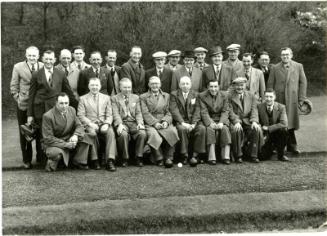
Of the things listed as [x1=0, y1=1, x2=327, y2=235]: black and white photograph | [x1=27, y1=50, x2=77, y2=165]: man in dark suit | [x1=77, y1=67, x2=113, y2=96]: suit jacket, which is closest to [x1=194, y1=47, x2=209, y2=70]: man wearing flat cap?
[x1=0, y1=1, x2=327, y2=235]: black and white photograph

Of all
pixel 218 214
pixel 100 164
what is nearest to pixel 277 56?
pixel 100 164

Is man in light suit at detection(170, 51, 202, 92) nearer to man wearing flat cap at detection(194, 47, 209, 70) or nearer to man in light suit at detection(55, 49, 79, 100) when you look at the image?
man wearing flat cap at detection(194, 47, 209, 70)

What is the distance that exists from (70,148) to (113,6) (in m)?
10.3

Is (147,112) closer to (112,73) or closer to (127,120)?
(127,120)

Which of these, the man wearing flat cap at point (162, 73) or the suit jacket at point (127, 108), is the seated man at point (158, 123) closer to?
the suit jacket at point (127, 108)

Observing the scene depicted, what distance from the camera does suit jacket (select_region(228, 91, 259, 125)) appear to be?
8.65 m

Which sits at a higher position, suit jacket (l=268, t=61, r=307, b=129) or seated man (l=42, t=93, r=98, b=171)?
suit jacket (l=268, t=61, r=307, b=129)

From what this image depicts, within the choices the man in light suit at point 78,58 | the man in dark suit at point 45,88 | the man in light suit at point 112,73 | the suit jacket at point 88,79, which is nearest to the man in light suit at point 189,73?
the man in light suit at point 112,73

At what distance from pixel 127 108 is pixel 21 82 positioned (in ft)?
6.13

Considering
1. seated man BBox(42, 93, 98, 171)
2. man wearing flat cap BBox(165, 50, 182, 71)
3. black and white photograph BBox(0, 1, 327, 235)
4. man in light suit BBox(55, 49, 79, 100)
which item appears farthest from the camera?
man wearing flat cap BBox(165, 50, 182, 71)

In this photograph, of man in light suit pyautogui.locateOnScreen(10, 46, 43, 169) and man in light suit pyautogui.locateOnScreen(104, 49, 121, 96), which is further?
man in light suit pyautogui.locateOnScreen(104, 49, 121, 96)

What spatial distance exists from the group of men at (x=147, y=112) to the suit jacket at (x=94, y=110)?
0.02 metres

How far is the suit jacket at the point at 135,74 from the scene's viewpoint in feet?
29.2

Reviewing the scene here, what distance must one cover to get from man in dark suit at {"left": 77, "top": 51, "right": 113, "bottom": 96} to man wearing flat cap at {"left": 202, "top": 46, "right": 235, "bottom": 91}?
1.84 metres
